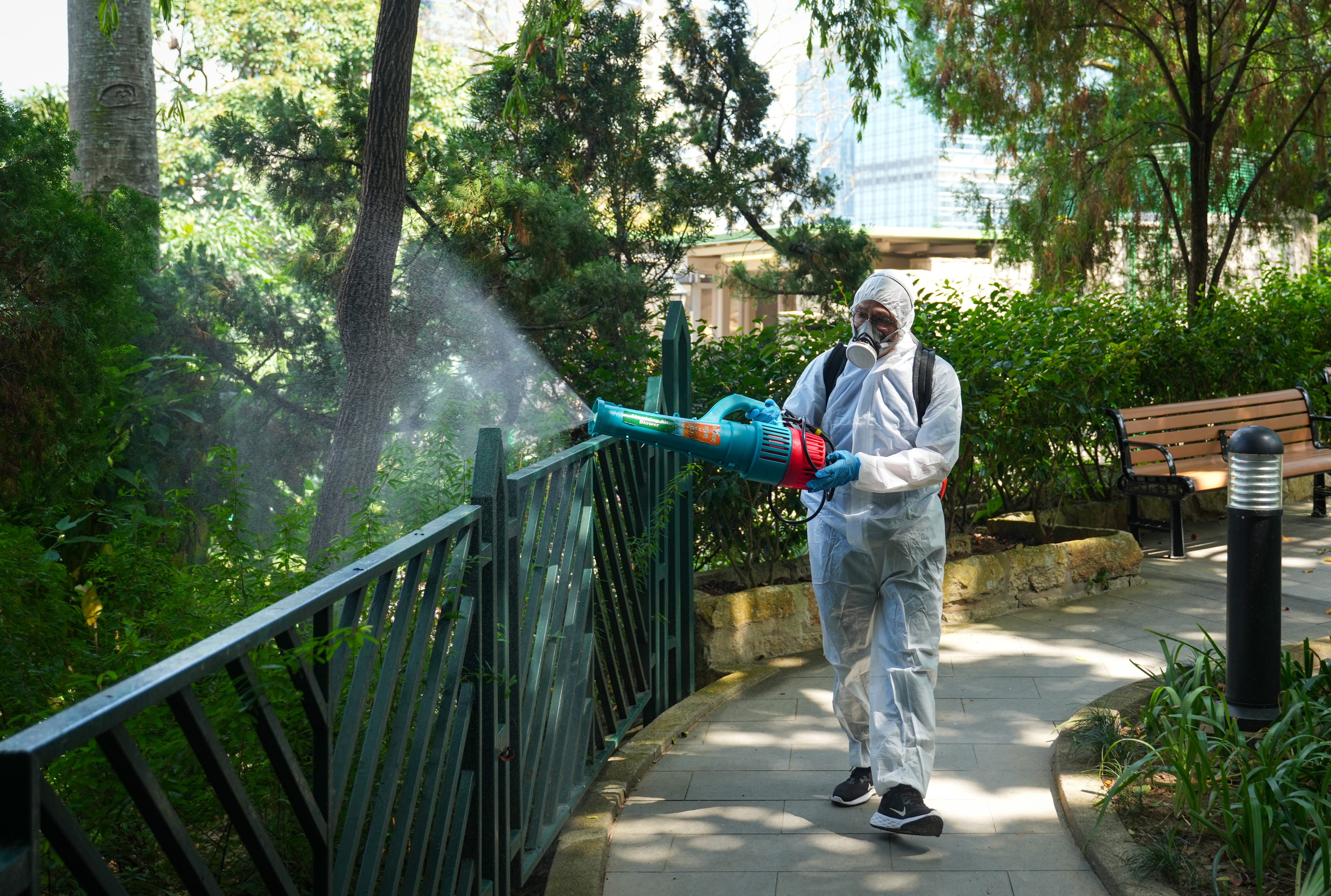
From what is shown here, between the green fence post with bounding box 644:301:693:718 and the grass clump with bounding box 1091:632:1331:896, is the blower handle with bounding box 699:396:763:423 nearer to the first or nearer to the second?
the green fence post with bounding box 644:301:693:718

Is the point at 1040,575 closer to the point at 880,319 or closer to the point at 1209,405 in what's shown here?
the point at 1209,405

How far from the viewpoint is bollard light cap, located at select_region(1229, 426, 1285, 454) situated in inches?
131

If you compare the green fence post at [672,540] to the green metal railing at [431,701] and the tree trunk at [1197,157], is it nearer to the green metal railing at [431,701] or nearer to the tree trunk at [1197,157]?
Answer: the green metal railing at [431,701]

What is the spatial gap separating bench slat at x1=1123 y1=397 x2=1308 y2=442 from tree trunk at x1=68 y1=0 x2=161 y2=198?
6.76 m

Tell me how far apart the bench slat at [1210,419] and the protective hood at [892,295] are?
4464 millimetres

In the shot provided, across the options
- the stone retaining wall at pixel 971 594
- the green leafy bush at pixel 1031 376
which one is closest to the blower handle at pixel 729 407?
the stone retaining wall at pixel 971 594

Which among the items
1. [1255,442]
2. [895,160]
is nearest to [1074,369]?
[1255,442]

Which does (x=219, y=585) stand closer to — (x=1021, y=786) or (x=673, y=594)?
(x=673, y=594)

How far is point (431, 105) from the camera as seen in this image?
1861 centimetres

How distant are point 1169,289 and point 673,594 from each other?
836cm

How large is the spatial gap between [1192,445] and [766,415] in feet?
18.6

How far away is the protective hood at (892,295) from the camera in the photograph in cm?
330

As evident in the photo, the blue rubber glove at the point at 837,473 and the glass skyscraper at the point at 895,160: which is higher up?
the glass skyscraper at the point at 895,160

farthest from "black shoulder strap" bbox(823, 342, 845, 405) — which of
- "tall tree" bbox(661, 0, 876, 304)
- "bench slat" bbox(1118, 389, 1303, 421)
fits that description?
"tall tree" bbox(661, 0, 876, 304)
